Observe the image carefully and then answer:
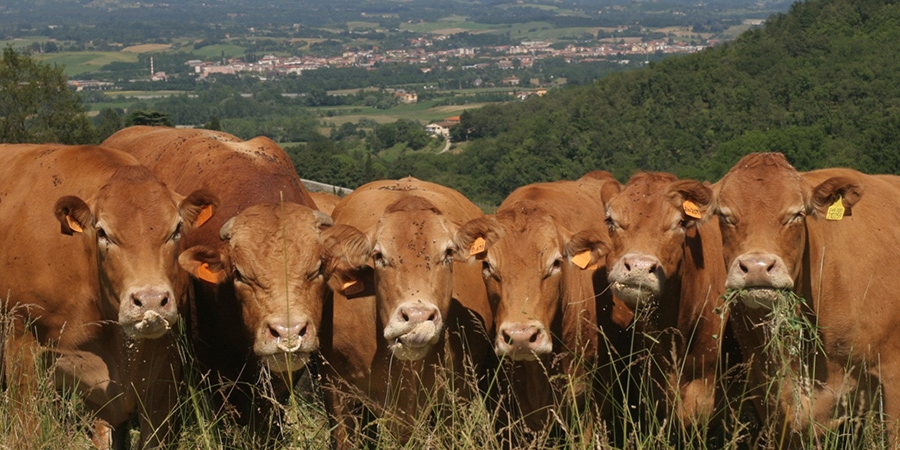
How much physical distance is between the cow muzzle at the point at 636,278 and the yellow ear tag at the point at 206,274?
3007mm

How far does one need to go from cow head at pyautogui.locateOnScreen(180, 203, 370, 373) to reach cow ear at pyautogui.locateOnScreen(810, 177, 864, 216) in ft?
10.9

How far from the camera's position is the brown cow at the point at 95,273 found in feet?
26.0

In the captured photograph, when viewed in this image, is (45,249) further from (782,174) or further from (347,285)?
(782,174)

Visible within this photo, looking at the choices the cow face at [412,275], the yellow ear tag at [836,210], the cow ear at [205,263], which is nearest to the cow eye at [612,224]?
the cow face at [412,275]

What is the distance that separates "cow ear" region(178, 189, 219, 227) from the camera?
831 centimetres

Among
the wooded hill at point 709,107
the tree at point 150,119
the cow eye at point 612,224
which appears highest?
the cow eye at point 612,224

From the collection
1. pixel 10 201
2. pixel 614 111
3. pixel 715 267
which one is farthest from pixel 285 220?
pixel 614 111

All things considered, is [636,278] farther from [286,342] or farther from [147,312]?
[147,312]

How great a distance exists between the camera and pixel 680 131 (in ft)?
300

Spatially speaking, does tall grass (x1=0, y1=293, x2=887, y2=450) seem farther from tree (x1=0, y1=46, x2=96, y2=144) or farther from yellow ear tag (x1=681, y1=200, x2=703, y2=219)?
tree (x1=0, y1=46, x2=96, y2=144)

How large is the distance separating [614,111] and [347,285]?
94.0 meters

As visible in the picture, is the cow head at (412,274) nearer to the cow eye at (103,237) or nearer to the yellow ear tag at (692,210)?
the yellow ear tag at (692,210)

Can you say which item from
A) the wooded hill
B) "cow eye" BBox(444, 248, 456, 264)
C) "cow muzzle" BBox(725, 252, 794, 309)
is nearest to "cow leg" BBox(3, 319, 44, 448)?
"cow eye" BBox(444, 248, 456, 264)

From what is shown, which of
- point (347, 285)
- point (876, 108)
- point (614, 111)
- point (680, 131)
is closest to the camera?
point (347, 285)
